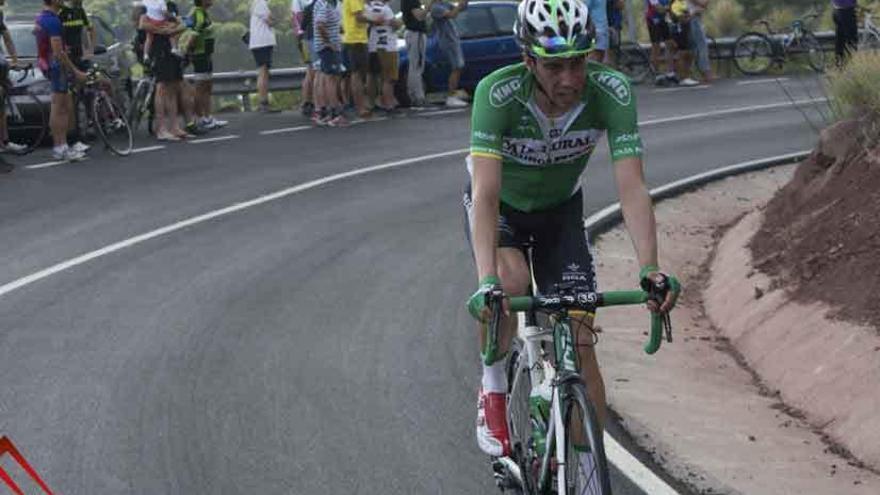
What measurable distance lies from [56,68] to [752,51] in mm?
15535

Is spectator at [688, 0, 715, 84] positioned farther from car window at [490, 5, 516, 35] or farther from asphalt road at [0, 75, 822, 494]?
asphalt road at [0, 75, 822, 494]

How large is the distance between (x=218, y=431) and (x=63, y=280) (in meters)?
4.75

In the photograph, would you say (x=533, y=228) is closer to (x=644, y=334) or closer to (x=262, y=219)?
(x=644, y=334)

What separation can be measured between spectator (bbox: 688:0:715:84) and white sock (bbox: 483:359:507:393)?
2172 centimetres

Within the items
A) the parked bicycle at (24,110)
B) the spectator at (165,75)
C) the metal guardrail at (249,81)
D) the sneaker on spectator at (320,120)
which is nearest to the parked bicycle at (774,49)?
the metal guardrail at (249,81)

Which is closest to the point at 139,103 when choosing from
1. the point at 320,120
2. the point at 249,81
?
the point at 320,120

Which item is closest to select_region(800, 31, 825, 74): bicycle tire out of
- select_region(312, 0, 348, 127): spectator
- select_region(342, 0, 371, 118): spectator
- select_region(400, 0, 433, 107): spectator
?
select_region(400, 0, 433, 107): spectator

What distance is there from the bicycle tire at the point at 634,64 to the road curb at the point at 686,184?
30.1 ft

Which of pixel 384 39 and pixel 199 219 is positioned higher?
pixel 384 39

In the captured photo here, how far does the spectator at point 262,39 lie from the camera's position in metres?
24.6

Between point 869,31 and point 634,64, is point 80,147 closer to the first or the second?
point 634,64

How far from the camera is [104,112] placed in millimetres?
20047

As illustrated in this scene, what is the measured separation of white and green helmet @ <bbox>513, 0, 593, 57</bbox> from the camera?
6.11 meters

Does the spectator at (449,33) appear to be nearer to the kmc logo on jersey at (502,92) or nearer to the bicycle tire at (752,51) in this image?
the bicycle tire at (752,51)
